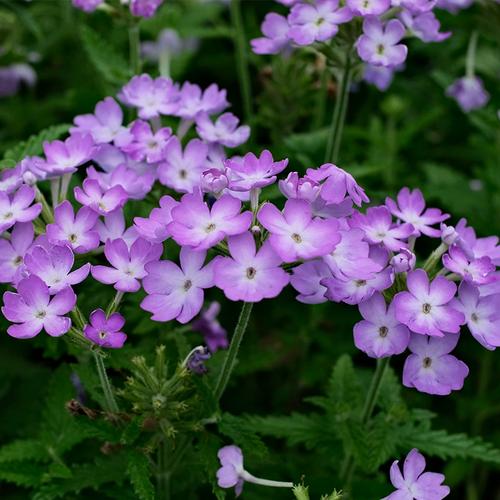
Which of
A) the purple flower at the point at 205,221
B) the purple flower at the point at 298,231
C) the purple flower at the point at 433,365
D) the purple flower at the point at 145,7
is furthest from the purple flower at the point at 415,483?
the purple flower at the point at 145,7

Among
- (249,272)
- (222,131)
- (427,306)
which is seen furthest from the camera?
(222,131)

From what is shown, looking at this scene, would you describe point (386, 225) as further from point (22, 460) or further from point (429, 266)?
point (22, 460)

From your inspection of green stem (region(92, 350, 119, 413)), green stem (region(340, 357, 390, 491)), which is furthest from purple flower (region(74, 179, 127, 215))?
green stem (region(340, 357, 390, 491))

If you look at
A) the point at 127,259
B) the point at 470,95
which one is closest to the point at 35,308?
the point at 127,259

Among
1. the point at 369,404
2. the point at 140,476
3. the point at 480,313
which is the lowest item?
the point at 369,404

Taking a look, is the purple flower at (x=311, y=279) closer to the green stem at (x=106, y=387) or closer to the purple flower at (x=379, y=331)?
the purple flower at (x=379, y=331)

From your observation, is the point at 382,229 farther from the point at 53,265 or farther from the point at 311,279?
the point at 53,265
